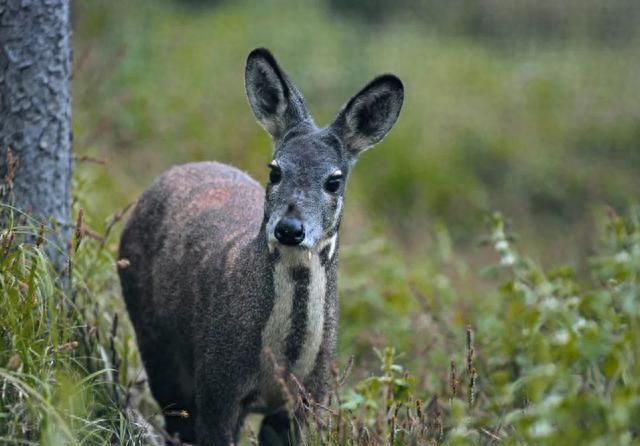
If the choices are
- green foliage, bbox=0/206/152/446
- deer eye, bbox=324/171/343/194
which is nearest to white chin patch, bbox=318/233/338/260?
deer eye, bbox=324/171/343/194

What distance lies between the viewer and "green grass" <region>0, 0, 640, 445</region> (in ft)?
14.3

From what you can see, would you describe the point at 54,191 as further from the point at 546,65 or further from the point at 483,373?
the point at 546,65

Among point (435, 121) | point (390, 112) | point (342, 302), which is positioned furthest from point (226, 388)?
point (435, 121)

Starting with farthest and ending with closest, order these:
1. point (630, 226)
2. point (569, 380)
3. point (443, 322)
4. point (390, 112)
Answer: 1. point (443, 322)
2. point (630, 226)
3. point (390, 112)
4. point (569, 380)

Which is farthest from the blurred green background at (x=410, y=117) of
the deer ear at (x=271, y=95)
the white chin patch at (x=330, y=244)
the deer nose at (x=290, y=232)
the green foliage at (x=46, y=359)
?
the deer nose at (x=290, y=232)

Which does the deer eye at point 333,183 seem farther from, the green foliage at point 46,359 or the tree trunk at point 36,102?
the tree trunk at point 36,102

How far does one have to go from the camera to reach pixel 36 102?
223 inches

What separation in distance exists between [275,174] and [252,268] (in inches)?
17.5

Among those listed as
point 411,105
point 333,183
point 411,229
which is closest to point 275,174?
point 333,183

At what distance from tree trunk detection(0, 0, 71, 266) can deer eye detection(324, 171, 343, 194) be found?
1.40 metres

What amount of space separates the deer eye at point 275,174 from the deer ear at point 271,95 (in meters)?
0.46

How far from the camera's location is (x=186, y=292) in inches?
225

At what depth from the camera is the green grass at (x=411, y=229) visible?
14.3 ft

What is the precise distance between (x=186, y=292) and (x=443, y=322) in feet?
8.77
